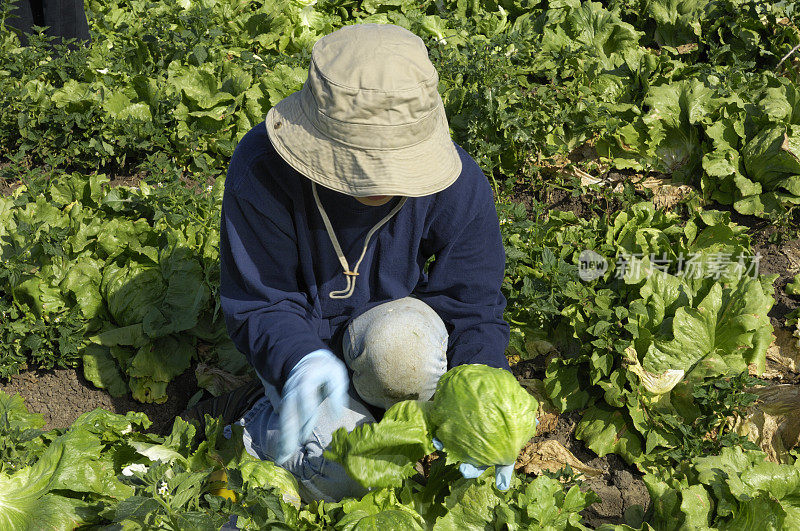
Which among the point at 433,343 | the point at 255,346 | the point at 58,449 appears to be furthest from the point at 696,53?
the point at 58,449

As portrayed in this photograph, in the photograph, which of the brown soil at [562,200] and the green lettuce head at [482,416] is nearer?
the green lettuce head at [482,416]

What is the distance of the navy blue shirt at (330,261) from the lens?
273 centimetres

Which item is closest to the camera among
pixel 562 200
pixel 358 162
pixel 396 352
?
pixel 358 162

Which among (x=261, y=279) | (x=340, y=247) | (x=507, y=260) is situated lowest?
(x=507, y=260)

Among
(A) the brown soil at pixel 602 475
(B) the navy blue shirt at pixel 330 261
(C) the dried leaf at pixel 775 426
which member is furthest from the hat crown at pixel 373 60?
(C) the dried leaf at pixel 775 426

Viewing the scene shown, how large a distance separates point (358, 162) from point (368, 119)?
0.14 m

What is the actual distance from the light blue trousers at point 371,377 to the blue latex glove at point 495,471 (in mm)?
288

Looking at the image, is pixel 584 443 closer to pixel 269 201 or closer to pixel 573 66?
pixel 269 201

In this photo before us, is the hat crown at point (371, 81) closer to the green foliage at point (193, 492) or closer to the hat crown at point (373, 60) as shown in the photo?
the hat crown at point (373, 60)

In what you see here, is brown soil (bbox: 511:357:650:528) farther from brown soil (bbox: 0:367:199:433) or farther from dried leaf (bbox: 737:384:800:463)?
brown soil (bbox: 0:367:199:433)

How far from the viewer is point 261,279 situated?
2.89 meters

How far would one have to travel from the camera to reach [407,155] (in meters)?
2.39

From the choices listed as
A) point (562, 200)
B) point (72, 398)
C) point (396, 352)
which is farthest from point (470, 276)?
point (72, 398)

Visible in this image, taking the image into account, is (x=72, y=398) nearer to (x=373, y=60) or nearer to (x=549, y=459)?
(x=549, y=459)
